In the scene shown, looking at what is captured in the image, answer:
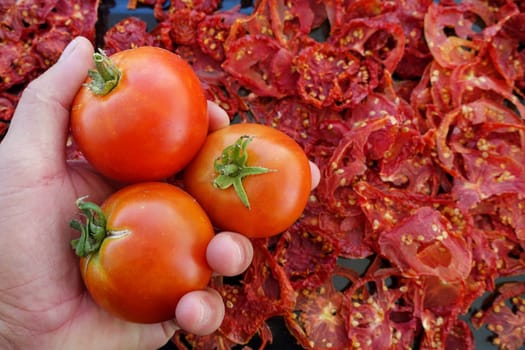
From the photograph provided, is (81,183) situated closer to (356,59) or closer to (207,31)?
(207,31)

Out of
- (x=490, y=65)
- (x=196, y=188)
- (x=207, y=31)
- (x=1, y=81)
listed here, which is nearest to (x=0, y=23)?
(x=1, y=81)

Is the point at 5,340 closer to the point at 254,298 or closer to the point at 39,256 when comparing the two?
the point at 39,256

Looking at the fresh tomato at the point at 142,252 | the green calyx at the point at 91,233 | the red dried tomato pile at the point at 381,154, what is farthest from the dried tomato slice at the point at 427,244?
the green calyx at the point at 91,233

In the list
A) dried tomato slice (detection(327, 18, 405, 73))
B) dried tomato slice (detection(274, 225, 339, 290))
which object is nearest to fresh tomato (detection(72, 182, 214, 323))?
dried tomato slice (detection(274, 225, 339, 290))

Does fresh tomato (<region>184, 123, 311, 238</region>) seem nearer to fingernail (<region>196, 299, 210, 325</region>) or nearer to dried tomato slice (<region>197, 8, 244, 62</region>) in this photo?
fingernail (<region>196, 299, 210, 325</region>)

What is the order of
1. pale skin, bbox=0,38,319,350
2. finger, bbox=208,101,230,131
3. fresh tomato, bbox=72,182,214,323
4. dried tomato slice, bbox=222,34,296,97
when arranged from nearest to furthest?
fresh tomato, bbox=72,182,214,323, pale skin, bbox=0,38,319,350, finger, bbox=208,101,230,131, dried tomato slice, bbox=222,34,296,97

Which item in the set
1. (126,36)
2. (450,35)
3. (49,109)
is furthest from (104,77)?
(450,35)

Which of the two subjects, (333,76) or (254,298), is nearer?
(254,298)
